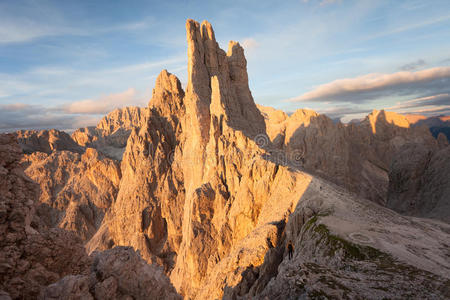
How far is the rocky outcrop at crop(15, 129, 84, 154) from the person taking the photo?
3844 inches

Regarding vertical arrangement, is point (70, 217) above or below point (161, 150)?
below

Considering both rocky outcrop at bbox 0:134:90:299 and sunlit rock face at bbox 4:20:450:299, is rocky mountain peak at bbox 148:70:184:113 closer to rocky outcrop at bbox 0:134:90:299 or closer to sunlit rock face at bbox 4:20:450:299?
→ sunlit rock face at bbox 4:20:450:299

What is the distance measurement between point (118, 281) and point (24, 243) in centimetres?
385

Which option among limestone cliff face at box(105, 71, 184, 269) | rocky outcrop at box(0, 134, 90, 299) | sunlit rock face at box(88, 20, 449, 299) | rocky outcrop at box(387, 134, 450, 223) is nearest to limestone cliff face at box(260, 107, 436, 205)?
sunlit rock face at box(88, 20, 449, 299)

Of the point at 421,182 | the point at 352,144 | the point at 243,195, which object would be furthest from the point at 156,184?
the point at 352,144

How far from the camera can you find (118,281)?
9.57 meters

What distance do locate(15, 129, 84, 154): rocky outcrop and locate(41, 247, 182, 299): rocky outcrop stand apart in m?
113

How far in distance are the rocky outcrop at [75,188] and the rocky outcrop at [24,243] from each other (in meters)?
64.5

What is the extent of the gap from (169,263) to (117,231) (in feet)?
51.8

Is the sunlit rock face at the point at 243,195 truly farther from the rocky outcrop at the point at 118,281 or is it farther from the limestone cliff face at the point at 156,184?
the rocky outcrop at the point at 118,281

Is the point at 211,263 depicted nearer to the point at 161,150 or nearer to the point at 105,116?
the point at 161,150

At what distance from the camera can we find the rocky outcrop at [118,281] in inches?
320

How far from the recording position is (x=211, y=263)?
1130 inches

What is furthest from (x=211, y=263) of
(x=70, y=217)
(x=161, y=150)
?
(x=70, y=217)
